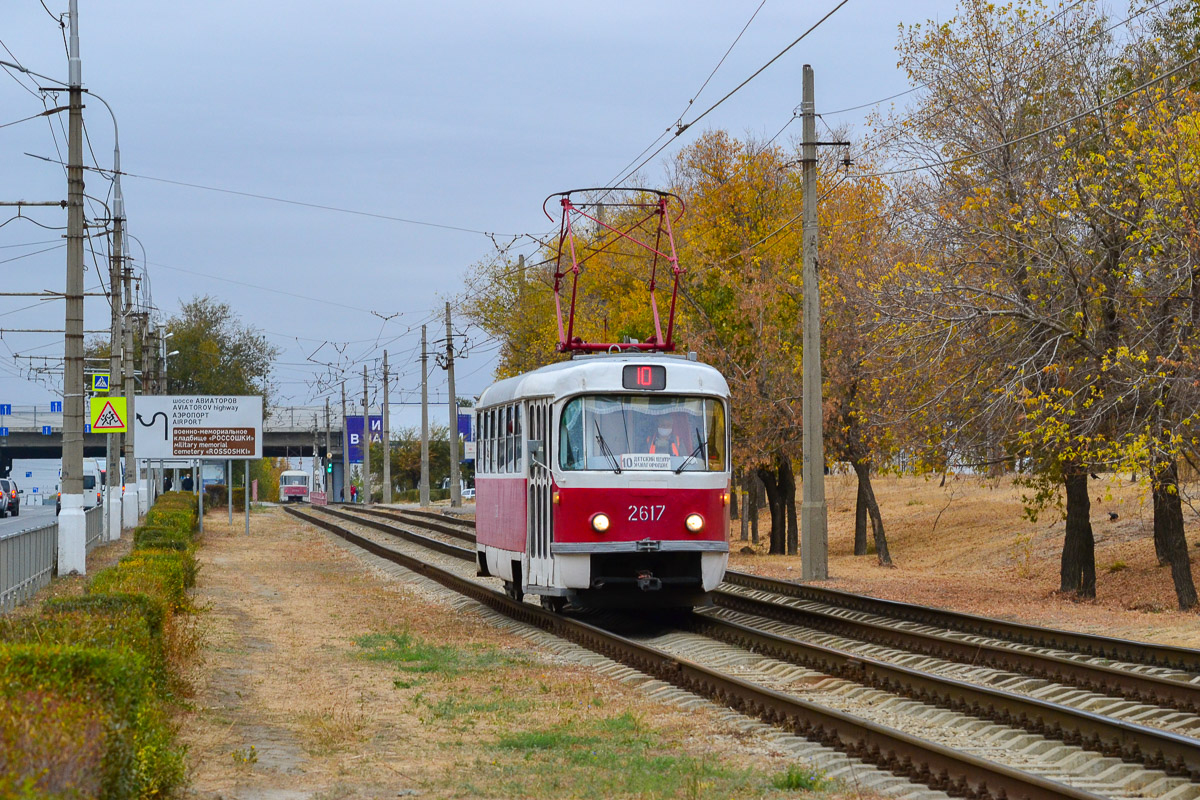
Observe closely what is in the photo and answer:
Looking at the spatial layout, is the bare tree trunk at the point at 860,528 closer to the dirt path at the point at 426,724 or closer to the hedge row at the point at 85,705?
the dirt path at the point at 426,724

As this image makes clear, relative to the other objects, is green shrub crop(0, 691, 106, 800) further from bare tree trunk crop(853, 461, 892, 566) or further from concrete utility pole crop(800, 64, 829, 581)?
bare tree trunk crop(853, 461, 892, 566)

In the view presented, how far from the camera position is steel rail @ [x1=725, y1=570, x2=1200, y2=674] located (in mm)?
13328

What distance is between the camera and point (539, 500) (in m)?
17.1

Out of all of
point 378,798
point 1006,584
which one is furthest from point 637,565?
point 1006,584

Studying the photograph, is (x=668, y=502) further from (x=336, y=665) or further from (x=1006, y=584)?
(x=1006, y=584)

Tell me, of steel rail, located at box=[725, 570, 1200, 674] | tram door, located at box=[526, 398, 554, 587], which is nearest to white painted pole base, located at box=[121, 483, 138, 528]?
steel rail, located at box=[725, 570, 1200, 674]

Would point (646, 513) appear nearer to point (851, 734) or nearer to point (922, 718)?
point (922, 718)

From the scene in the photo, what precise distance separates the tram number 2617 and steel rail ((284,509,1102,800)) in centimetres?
139

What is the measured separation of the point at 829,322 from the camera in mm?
32438

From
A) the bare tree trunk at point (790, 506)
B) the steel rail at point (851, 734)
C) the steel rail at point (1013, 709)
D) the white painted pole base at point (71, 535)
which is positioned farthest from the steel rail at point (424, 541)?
the steel rail at point (1013, 709)

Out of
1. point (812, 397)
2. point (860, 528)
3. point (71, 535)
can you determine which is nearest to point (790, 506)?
point (860, 528)

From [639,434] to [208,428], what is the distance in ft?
93.5

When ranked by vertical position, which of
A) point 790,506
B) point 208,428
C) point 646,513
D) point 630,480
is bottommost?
point 790,506

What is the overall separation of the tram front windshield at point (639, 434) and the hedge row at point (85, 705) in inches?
258
